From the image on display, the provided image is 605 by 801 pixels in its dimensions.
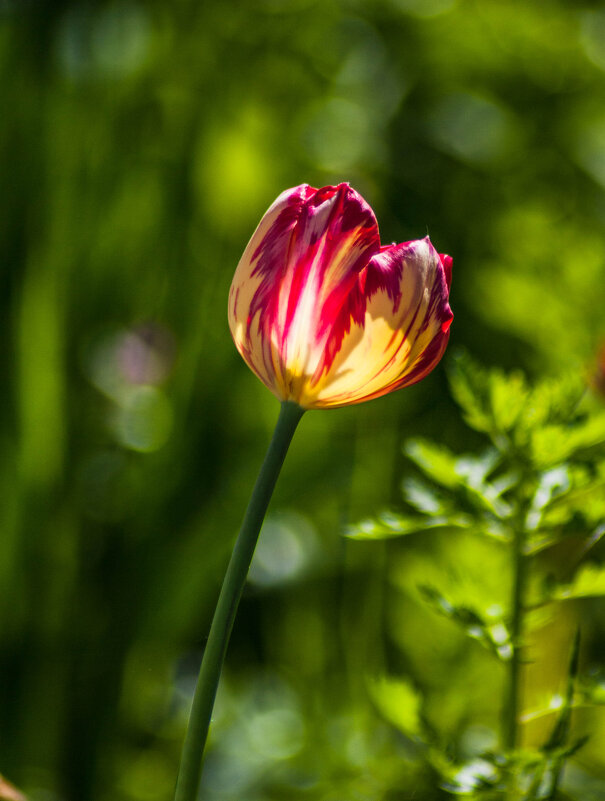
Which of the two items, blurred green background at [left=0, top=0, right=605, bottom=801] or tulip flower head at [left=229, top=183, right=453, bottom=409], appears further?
blurred green background at [left=0, top=0, right=605, bottom=801]

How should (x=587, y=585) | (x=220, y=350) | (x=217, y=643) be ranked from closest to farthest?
(x=217, y=643), (x=587, y=585), (x=220, y=350)

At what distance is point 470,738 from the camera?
57 centimetres

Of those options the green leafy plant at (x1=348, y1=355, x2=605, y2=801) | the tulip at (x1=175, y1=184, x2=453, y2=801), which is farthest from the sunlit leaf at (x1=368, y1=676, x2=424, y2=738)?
the tulip at (x1=175, y1=184, x2=453, y2=801)

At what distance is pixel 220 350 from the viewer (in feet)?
2.55

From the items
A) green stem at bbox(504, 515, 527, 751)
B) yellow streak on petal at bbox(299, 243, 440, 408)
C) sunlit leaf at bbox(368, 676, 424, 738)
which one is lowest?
sunlit leaf at bbox(368, 676, 424, 738)

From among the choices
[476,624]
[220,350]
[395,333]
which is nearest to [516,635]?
[476,624]

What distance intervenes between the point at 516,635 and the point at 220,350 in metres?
0.50

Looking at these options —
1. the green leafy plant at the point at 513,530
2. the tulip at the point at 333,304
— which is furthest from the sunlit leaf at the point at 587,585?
the tulip at the point at 333,304

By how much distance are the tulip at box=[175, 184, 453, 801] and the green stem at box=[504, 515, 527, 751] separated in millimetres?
105

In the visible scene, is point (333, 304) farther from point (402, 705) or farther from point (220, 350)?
point (220, 350)

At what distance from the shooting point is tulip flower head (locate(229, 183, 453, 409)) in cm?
25

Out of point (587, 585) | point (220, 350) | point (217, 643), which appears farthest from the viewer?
point (220, 350)

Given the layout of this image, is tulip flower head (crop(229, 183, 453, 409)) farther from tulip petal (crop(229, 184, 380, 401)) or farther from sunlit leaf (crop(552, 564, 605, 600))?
sunlit leaf (crop(552, 564, 605, 600))

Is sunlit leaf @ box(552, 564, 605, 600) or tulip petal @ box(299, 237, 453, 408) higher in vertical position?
tulip petal @ box(299, 237, 453, 408)
